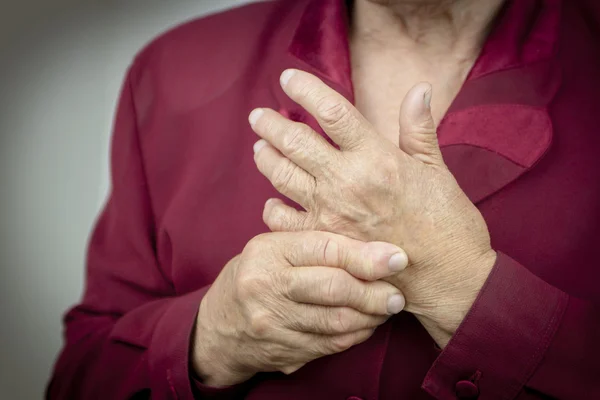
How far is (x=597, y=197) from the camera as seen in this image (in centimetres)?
94

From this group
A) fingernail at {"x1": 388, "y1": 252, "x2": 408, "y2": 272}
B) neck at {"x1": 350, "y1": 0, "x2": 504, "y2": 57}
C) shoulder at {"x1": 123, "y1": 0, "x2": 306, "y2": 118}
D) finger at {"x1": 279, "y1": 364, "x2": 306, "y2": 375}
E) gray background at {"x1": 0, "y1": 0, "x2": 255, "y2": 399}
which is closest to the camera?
fingernail at {"x1": 388, "y1": 252, "x2": 408, "y2": 272}

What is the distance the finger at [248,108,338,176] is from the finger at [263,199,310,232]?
73 millimetres

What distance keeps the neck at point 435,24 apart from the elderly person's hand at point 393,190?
0.25 meters

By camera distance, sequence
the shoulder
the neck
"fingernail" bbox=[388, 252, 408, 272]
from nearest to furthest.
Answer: "fingernail" bbox=[388, 252, 408, 272], the neck, the shoulder

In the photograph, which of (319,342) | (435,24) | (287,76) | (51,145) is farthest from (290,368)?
(51,145)

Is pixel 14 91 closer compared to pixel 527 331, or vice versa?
pixel 527 331

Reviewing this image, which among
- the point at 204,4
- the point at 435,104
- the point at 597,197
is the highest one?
the point at 204,4

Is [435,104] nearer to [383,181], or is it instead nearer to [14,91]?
[383,181]

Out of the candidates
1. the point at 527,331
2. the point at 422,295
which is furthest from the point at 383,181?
the point at 527,331

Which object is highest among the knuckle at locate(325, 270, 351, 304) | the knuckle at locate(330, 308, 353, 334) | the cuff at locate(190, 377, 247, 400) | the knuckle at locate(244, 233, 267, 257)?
the knuckle at locate(244, 233, 267, 257)

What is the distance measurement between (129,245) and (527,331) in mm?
659

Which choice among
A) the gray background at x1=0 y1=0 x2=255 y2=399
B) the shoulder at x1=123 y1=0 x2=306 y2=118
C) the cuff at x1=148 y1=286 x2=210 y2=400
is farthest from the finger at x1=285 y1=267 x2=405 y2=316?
the gray background at x1=0 y1=0 x2=255 y2=399

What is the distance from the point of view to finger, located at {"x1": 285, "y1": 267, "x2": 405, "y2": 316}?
809 mm

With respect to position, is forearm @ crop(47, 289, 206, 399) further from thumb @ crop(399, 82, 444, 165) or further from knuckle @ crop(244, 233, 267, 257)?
thumb @ crop(399, 82, 444, 165)
